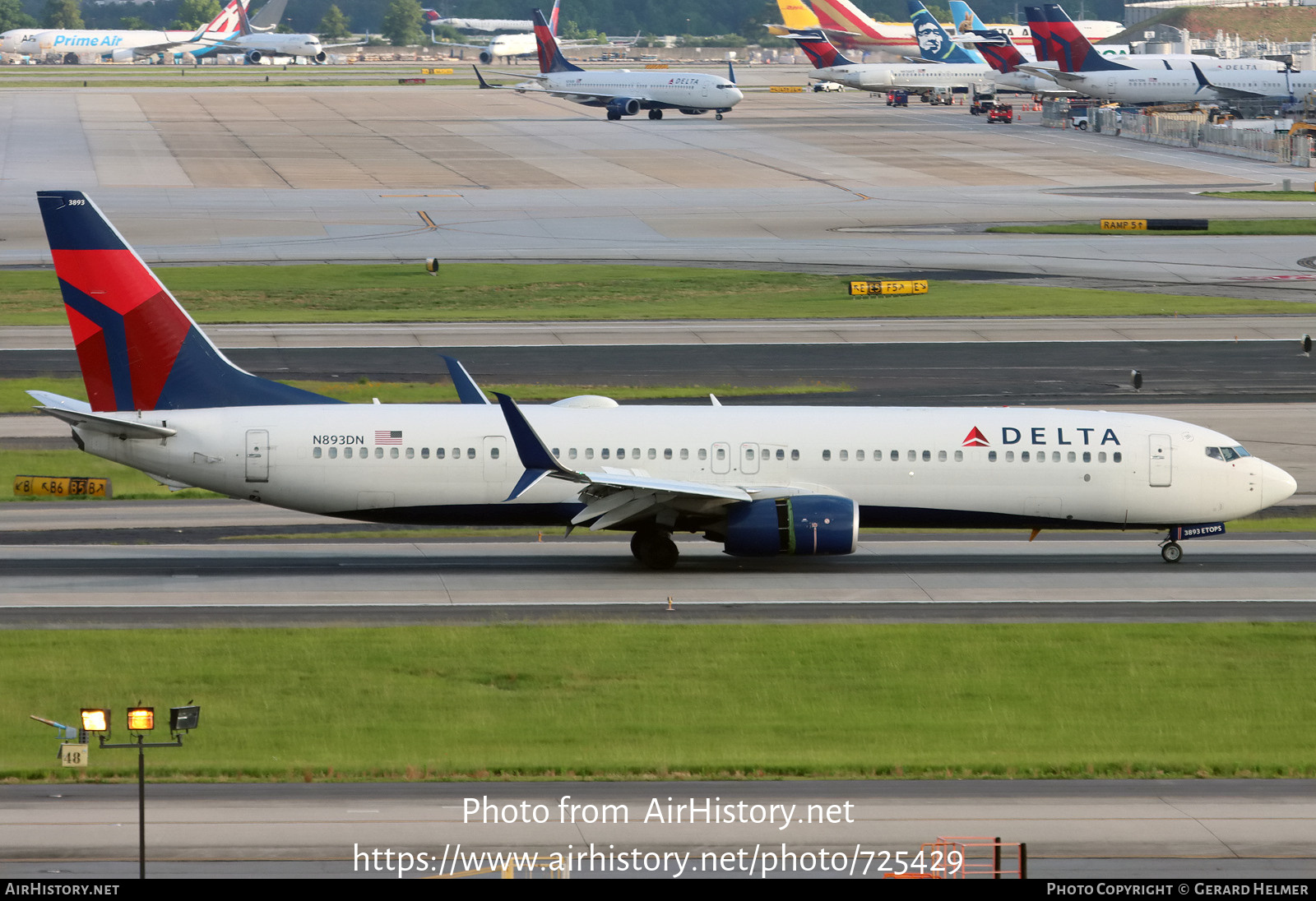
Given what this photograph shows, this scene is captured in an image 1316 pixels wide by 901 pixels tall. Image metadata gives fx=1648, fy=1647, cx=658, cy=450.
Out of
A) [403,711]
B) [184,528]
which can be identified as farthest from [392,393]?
[403,711]

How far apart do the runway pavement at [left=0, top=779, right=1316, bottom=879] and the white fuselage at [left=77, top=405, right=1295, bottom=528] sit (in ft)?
52.0

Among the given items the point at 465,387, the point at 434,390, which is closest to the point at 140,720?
the point at 465,387

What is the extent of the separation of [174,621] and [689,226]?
253 ft

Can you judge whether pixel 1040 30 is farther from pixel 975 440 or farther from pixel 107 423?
pixel 107 423

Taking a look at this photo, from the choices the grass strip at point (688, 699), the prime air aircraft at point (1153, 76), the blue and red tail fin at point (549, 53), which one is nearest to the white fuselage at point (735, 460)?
the grass strip at point (688, 699)

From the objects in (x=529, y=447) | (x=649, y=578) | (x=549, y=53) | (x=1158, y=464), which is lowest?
(x=649, y=578)

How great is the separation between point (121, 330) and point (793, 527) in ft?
57.8

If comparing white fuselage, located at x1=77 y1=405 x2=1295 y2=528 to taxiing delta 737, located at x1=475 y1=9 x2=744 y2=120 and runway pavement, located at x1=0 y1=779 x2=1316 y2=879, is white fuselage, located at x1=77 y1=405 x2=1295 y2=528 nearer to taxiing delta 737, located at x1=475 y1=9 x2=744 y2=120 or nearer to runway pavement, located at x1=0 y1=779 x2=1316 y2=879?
runway pavement, located at x1=0 y1=779 x2=1316 y2=879

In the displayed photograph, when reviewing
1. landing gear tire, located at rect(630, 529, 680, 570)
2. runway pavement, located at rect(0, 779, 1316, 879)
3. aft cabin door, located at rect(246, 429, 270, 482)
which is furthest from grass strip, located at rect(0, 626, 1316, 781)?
aft cabin door, located at rect(246, 429, 270, 482)

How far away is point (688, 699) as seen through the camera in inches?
1243

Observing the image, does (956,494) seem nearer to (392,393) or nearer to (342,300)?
(392,393)

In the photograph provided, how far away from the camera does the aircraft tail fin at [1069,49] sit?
168000 millimetres

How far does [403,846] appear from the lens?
2303 centimetres

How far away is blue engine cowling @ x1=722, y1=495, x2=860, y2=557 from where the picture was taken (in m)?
40.4
